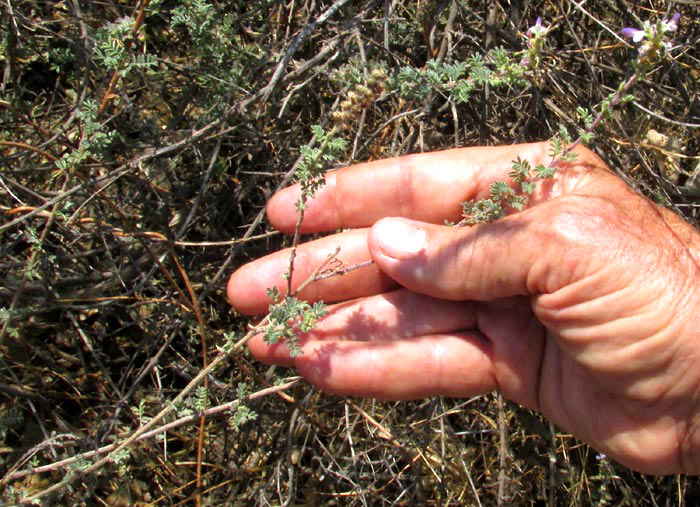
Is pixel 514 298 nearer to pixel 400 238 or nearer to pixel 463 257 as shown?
pixel 463 257

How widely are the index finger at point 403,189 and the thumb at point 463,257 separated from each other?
0.32m

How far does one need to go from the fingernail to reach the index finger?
0.34m

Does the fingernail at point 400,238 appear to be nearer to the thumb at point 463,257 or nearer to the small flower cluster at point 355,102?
the thumb at point 463,257

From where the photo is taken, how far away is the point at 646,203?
2301 mm

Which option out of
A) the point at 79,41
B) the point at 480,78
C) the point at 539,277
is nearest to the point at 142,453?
the point at 79,41

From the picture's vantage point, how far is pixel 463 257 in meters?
2.19

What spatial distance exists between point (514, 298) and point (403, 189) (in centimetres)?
60

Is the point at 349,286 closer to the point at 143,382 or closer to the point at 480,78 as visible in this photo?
the point at 480,78

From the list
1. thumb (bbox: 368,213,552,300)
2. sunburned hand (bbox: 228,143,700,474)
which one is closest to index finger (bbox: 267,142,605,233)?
sunburned hand (bbox: 228,143,700,474)

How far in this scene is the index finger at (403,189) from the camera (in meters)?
2.56

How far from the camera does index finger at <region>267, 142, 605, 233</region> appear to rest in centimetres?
256

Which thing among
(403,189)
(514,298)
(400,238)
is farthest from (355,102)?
(514,298)

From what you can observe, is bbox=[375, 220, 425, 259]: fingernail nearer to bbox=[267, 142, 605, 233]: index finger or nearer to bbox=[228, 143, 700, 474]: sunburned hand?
bbox=[228, 143, 700, 474]: sunburned hand

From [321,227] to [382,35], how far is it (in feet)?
2.79
